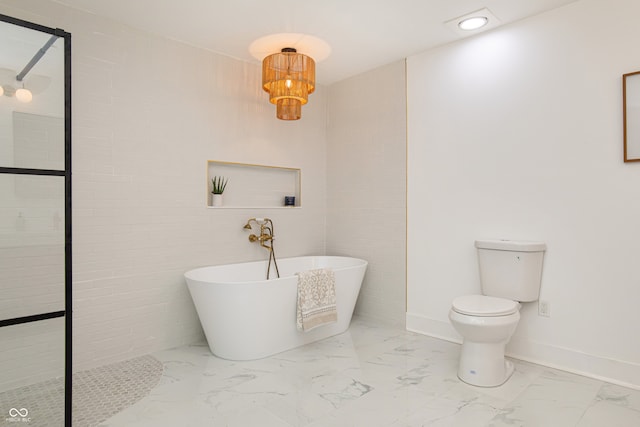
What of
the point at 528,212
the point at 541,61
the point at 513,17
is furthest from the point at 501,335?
the point at 513,17

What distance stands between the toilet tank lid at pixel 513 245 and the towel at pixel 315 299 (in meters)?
1.19

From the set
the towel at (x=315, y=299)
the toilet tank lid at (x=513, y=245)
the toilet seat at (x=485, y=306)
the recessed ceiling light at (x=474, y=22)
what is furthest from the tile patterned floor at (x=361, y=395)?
the recessed ceiling light at (x=474, y=22)

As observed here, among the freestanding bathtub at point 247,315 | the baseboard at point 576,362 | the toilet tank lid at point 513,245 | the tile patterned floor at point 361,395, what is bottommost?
the tile patterned floor at point 361,395

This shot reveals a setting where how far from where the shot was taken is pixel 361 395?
234 cm

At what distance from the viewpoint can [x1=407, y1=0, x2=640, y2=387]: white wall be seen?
2.50 meters

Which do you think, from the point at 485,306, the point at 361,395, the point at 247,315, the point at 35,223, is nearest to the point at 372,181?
the point at 485,306

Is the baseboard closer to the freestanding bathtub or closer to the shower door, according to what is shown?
the freestanding bathtub

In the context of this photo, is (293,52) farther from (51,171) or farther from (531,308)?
(531,308)

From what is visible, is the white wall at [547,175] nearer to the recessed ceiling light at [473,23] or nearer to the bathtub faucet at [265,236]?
the recessed ceiling light at [473,23]

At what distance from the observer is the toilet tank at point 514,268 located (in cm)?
272

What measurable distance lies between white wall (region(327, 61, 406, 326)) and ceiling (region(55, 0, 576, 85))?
557mm

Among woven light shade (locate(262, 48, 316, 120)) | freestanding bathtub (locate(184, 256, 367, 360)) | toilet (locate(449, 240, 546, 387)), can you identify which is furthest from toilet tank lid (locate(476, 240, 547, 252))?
woven light shade (locate(262, 48, 316, 120))

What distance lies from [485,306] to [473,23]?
2.05 meters

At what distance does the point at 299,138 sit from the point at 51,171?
2.60 meters
